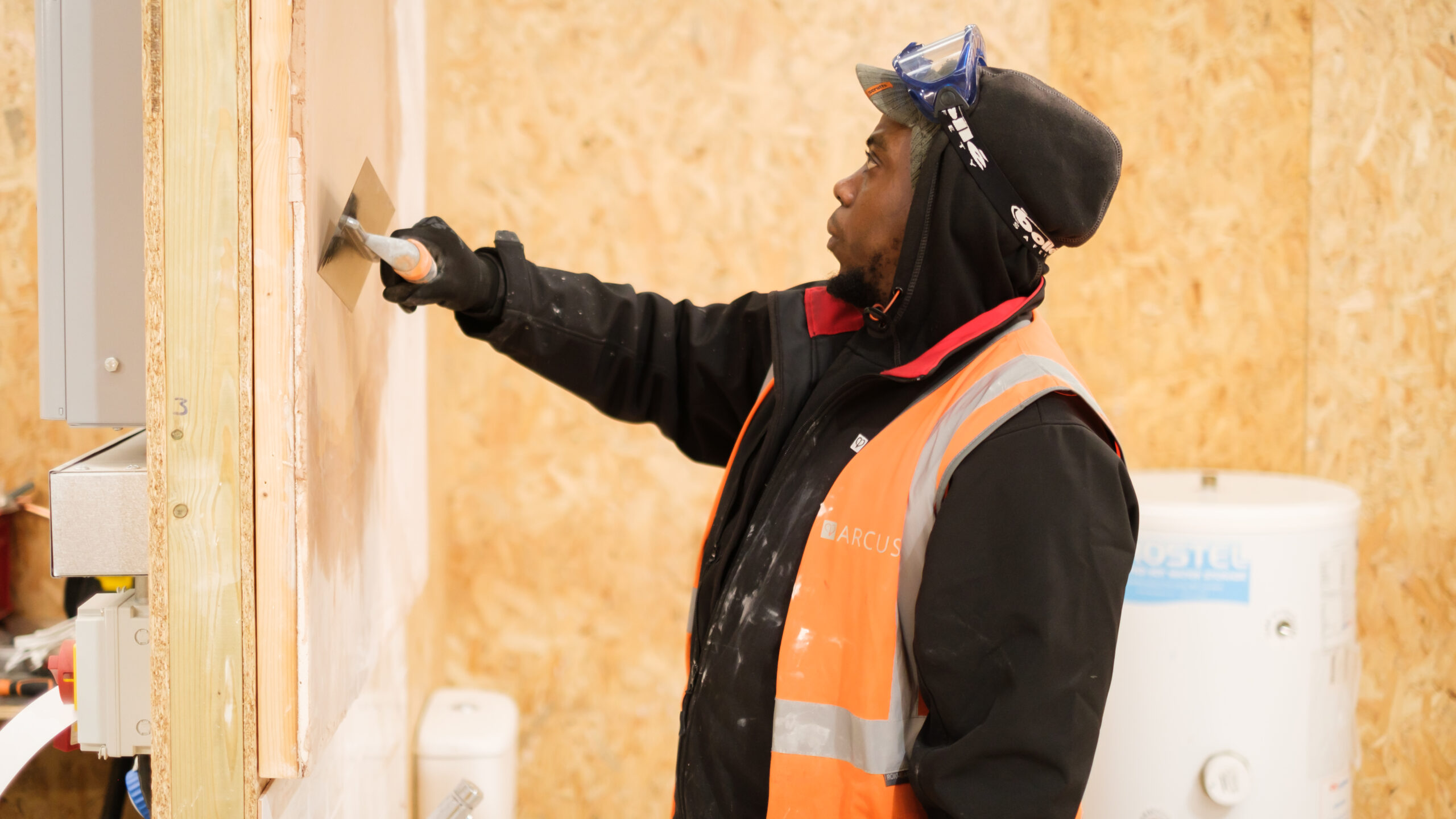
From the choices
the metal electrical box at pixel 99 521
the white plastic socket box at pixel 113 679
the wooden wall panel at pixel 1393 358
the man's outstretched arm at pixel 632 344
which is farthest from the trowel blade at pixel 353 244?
the wooden wall panel at pixel 1393 358

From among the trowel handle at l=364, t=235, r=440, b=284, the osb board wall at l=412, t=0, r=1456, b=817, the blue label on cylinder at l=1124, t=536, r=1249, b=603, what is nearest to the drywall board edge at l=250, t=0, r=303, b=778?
the trowel handle at l=364, t=235, r=440, b=284

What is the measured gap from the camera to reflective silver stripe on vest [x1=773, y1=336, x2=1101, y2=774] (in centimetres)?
103

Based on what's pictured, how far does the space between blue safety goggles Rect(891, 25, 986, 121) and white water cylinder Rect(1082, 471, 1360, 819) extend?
3.53 feet

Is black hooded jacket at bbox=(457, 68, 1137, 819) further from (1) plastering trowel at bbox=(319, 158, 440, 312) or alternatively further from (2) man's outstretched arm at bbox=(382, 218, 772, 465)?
(1) plastering trowel at bbox=(319, 158, 440, 312)

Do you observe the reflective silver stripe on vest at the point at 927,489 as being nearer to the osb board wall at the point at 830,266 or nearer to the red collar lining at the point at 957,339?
the red collar lining at the point at 957,339

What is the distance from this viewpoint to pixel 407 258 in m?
1.08

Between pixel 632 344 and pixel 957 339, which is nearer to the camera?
pixel 957 339

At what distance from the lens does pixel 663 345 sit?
1.44 meters

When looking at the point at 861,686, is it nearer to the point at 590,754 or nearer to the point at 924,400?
the point at 924,400

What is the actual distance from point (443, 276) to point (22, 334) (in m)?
1.57

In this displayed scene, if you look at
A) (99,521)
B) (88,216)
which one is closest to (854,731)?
(99,521)

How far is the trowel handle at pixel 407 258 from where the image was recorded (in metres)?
1.06

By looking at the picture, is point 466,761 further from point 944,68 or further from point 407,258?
point 944,68

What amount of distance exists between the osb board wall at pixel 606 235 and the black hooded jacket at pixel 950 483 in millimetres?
840
